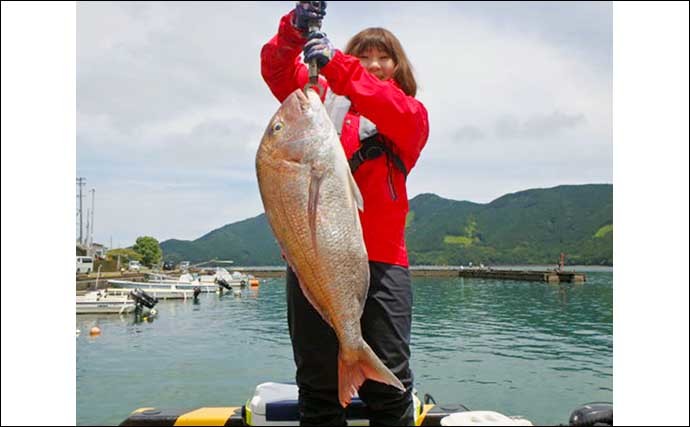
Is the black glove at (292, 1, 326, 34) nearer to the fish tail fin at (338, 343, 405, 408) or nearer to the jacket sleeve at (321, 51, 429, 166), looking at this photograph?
the jacket sleeve at (321, 51, 429, 166)

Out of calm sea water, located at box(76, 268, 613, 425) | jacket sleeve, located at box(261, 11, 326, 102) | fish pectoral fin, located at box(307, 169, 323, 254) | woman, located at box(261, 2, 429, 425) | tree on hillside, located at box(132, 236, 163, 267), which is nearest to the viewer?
fish pectoral fin, located at box(307, 169, 323, 254)

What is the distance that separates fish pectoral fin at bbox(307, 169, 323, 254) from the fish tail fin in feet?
1.82

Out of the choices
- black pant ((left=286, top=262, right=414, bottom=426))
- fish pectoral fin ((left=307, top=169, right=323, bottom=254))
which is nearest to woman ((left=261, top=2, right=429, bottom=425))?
black pant ((left=286, top=262, right=414, bottom=426))

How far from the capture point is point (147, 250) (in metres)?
89.1

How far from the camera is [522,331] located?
36219 millimetres

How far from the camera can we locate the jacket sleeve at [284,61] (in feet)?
8.97

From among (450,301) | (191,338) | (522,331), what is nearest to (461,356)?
(522,331)

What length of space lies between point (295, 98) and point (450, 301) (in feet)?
182

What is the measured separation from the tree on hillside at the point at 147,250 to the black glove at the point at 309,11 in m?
92.4

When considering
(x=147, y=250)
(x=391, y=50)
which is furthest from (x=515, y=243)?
(x=391, y=50)

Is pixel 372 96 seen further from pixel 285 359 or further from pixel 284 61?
pixel 285 359

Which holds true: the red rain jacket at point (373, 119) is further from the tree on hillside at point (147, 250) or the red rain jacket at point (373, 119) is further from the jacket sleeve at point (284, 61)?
the tree on hillside at point (147, 250)

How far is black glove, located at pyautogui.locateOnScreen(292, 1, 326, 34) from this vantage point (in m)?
2.48

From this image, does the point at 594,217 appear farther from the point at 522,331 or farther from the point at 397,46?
the point at 397,46
